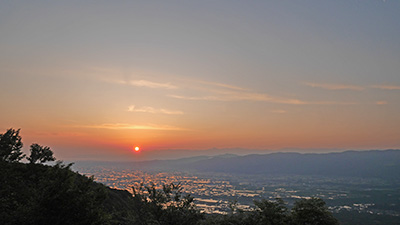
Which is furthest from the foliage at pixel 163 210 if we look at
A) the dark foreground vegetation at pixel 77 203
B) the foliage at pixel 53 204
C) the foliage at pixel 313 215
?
the foliage at pixel 313 215

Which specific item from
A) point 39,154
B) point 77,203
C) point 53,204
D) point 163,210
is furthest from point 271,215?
point 39,154

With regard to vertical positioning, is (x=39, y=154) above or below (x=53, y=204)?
above

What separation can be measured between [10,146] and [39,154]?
5124 mm

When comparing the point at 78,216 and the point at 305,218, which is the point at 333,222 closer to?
the point at 305,218

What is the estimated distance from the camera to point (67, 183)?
24.1m

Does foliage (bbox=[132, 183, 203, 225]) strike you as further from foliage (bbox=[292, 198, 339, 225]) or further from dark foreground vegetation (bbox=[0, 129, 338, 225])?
foliage (bbox=[292, 198, 339, 225])

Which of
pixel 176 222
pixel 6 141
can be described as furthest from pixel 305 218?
pixel 6 141

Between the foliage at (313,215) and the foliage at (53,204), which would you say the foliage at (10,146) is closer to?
the foliage at (53,204)

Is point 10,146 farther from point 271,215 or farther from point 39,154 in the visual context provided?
point 271,215

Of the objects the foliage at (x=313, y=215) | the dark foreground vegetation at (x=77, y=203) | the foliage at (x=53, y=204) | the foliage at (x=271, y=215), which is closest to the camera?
the foliage at (x=53, y=204)

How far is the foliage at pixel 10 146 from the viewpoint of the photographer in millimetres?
33688

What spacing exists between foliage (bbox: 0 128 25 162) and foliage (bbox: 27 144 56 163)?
2.97 metres

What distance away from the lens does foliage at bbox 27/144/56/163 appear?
33469 mm

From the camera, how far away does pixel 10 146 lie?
3488 centimetres
